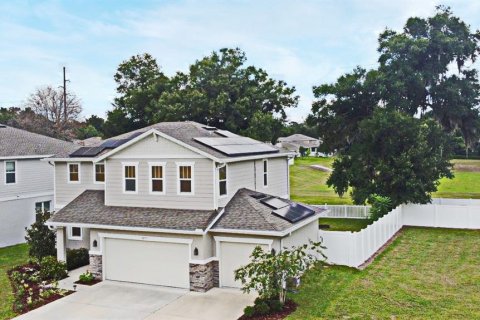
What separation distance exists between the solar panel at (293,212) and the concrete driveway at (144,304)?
299cm

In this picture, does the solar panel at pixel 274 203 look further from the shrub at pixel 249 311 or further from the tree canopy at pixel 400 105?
the tree canopy at pixel 400 105

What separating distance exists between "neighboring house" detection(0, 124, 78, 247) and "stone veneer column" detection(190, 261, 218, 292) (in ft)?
37.1

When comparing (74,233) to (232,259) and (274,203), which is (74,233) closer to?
(232,259)

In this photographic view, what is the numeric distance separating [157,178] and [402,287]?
9586 millimetres

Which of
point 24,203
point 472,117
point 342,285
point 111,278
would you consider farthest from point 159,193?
point 472,117

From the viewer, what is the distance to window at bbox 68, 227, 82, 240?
20.2 metres

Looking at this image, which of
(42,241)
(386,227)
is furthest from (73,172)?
(386,227)

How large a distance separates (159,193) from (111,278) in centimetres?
369

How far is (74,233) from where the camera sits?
66.7 feet

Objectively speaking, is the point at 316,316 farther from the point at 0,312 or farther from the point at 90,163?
the point at 90,163

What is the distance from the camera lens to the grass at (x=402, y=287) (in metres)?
12.4

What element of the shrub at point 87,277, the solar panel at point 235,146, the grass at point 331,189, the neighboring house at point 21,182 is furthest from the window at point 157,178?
the grass at point 331,189

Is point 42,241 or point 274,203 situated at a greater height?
point 274,203

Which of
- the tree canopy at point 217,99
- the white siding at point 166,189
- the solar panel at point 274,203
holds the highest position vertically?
the tree canopy at point 217,99
